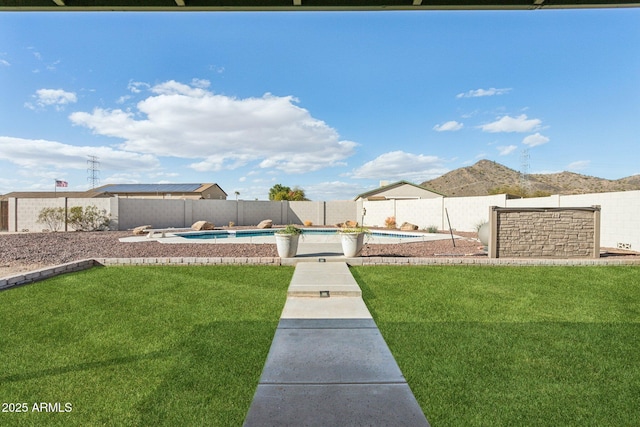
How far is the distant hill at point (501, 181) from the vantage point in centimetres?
4869

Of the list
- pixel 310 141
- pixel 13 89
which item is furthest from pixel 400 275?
pixel 310 141

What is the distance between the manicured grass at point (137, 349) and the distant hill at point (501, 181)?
49955 mm

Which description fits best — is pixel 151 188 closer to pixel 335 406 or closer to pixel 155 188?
pixel 155 188

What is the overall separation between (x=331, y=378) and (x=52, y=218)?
22244mm

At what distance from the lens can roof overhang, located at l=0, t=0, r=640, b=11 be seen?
3322mm

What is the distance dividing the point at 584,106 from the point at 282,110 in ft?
57.5

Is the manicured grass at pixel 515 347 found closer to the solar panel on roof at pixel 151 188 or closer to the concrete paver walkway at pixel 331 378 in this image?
the concrete paver walkway at pixel 331 378

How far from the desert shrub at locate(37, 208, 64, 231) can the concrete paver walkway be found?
66.4ft

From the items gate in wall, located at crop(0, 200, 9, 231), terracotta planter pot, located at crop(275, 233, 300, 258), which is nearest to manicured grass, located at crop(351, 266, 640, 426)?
terracotta planter pot, located at crop(275, 233, 300, 258)

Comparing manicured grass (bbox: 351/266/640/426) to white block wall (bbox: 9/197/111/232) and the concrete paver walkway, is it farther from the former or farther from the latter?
white block wall (bbox: 9/197/111/232)

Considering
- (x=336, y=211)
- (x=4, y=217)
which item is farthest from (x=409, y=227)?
(x=4, y=217)

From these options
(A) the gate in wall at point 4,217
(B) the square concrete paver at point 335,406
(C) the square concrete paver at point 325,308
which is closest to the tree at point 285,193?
(A) the gate in wall at point 4,217

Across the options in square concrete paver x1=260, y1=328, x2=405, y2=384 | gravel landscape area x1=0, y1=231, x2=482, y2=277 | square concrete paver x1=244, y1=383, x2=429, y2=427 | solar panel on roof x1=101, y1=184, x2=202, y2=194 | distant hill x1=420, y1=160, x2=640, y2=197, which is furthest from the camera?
distant hill x1=420, y1=160, x2=640, y2=197

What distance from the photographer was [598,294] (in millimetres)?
5453
